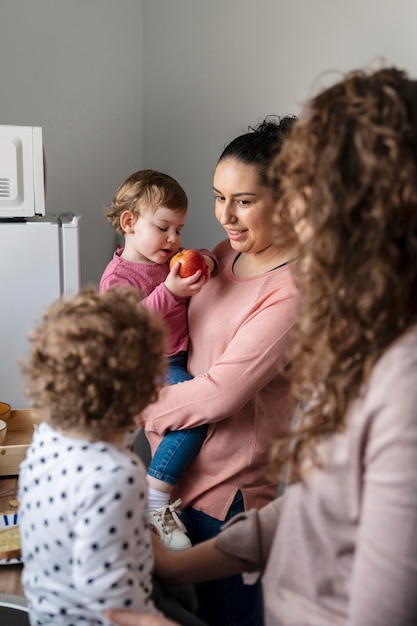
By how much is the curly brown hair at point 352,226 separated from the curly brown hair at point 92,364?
0.22 m

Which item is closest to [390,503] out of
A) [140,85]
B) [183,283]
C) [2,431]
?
[183,283]

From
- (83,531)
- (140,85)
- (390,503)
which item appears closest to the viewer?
(390,503)

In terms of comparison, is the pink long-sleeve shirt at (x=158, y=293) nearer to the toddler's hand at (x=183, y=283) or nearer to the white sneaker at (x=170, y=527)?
the toddler's hand at (x=183, y=283)

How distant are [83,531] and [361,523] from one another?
1.10 ft

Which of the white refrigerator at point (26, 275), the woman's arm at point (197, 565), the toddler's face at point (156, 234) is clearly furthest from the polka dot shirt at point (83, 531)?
the white refrigerator at point (26, 275)

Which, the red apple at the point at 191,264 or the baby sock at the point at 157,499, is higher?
the red apple at the point at 191,264

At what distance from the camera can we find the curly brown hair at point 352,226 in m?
0.81

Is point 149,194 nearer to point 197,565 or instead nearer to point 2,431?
point 2,431

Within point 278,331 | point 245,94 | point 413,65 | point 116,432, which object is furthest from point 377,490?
point 245,94

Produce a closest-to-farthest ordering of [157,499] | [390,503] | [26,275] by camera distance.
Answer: [390,503] → [157,499] → [26,275]

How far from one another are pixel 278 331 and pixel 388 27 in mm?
989

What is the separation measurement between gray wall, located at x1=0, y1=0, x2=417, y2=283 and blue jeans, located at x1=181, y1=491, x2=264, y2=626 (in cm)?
139

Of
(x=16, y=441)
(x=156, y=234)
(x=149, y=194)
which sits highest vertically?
(x=149, y=194)

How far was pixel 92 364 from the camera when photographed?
93 centimetres
